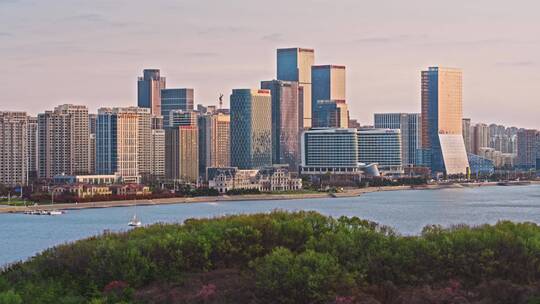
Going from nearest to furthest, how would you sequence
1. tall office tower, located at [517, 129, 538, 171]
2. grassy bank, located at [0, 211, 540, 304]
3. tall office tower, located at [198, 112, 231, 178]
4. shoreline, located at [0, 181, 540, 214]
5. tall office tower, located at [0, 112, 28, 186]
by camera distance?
grassy bank, located at [0, 211, 540, 304] → shoreline, located at [0, 181, 540, 214] → tall office tower, located at [0, 112, 28, 186] → tall office tower, located at [198, 112, 231, 178] → tall office tower, located at [517, 129, 538, 171]

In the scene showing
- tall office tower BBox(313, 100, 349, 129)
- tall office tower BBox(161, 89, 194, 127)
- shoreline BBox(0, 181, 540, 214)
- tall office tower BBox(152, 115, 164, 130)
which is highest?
tall office tower BBox(161, 89, 194, 127)

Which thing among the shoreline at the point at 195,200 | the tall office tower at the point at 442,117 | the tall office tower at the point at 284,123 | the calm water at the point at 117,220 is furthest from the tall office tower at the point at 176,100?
the calm water at the point at 117,220

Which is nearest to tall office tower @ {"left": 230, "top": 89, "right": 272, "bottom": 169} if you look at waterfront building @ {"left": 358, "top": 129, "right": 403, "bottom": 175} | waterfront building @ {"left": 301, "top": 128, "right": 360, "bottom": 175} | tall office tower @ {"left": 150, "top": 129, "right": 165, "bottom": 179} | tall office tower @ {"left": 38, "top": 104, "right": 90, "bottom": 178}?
waterfront building @ {"left": 301, "top": 128, "right": 360, "bottom": 175}

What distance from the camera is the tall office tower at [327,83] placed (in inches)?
5669


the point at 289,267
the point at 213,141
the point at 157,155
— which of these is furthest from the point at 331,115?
the point at 289,267

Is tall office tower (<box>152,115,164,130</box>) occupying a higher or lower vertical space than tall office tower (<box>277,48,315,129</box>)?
lower

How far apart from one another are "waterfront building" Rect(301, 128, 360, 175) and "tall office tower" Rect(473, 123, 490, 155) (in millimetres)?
54350

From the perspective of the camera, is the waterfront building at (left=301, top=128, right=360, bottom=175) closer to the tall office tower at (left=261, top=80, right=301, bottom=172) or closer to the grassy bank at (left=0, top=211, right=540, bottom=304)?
the tall office tower at (left=261, top=80, right=301, bottom=172)

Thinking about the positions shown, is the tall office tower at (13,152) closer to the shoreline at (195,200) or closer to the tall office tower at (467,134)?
the shoreline at (195,200)

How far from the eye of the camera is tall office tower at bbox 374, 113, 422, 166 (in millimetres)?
141875

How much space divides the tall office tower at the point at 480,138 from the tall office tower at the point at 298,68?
31.7 meters

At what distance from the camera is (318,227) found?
17250 millimetres

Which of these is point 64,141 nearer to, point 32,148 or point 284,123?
point 32,148

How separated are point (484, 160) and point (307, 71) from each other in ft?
81.6
